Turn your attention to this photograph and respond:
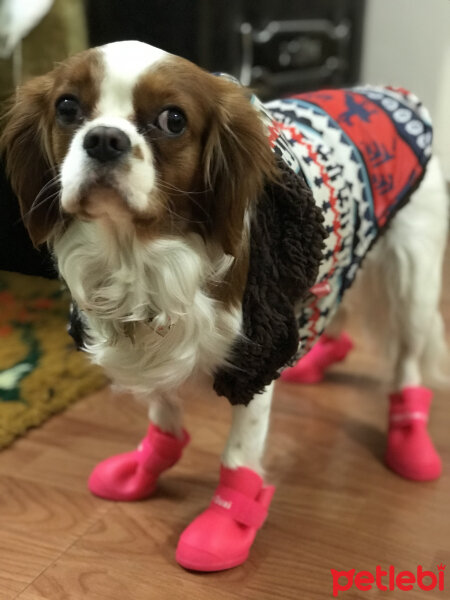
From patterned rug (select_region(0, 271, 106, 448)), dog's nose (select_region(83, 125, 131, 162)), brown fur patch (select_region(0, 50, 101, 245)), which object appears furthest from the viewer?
patterned rug (select_region(0, 271, 106, 448))

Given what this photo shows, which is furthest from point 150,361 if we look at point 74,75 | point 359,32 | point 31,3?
point 359,32

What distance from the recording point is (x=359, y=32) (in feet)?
8.98

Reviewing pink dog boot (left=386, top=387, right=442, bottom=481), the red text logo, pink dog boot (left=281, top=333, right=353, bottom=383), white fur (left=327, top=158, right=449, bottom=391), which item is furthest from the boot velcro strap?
pink dog boot (left=281, top=333, right=353, bottom=383)

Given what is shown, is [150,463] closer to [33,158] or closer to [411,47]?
[33,158]

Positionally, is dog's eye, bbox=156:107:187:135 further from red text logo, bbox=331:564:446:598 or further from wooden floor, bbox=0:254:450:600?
red text logo, bbox=331:564:446:598

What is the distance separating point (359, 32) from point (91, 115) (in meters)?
2.13

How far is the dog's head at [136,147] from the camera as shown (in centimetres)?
83

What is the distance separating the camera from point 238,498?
43.9 inches

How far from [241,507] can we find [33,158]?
1.92 feet

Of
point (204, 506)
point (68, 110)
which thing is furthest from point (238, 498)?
point (68, 110)

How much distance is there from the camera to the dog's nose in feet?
2.63

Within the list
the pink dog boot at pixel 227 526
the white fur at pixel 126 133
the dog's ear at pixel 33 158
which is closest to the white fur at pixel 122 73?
the white fur at pixel 126 133

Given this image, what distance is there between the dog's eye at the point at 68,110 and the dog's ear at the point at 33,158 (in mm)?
50

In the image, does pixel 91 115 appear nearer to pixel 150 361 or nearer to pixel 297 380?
pixel 150 361
